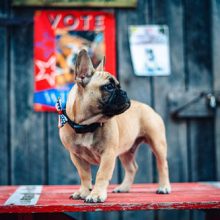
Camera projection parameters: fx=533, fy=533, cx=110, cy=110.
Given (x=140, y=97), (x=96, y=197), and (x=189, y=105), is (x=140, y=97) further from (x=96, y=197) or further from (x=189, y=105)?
(x=96, y=197)

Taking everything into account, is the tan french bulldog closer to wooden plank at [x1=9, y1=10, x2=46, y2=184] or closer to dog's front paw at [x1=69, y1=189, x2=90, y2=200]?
Answer: dog's front paw at [x1=69, y1=189, x2=90, y2=200]

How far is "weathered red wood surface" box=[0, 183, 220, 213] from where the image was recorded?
85.8 inches

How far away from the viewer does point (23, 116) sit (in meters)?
3.43

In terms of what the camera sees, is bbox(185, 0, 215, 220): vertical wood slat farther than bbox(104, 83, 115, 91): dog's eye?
Yes

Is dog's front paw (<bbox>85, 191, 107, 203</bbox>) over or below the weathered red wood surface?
over

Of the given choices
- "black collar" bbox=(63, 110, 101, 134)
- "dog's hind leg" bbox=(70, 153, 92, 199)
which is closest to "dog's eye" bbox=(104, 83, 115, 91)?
"black collar" bbox=(63, 110, 101, 134)

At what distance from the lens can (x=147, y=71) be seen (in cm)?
355

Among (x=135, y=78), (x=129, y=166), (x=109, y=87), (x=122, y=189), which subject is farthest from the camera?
(x=135, y=78)

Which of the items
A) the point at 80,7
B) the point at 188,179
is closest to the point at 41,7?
the point at 80,7

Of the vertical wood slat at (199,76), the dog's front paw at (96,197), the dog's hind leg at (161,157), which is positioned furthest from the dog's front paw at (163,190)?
the vertical wood slat at (199,76)

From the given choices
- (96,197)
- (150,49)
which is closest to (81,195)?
(96,197)

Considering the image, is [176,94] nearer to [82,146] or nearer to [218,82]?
[218,82]

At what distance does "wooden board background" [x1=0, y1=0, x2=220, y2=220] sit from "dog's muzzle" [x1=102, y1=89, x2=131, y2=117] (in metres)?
1.15

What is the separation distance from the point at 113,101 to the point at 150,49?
4.31ft
